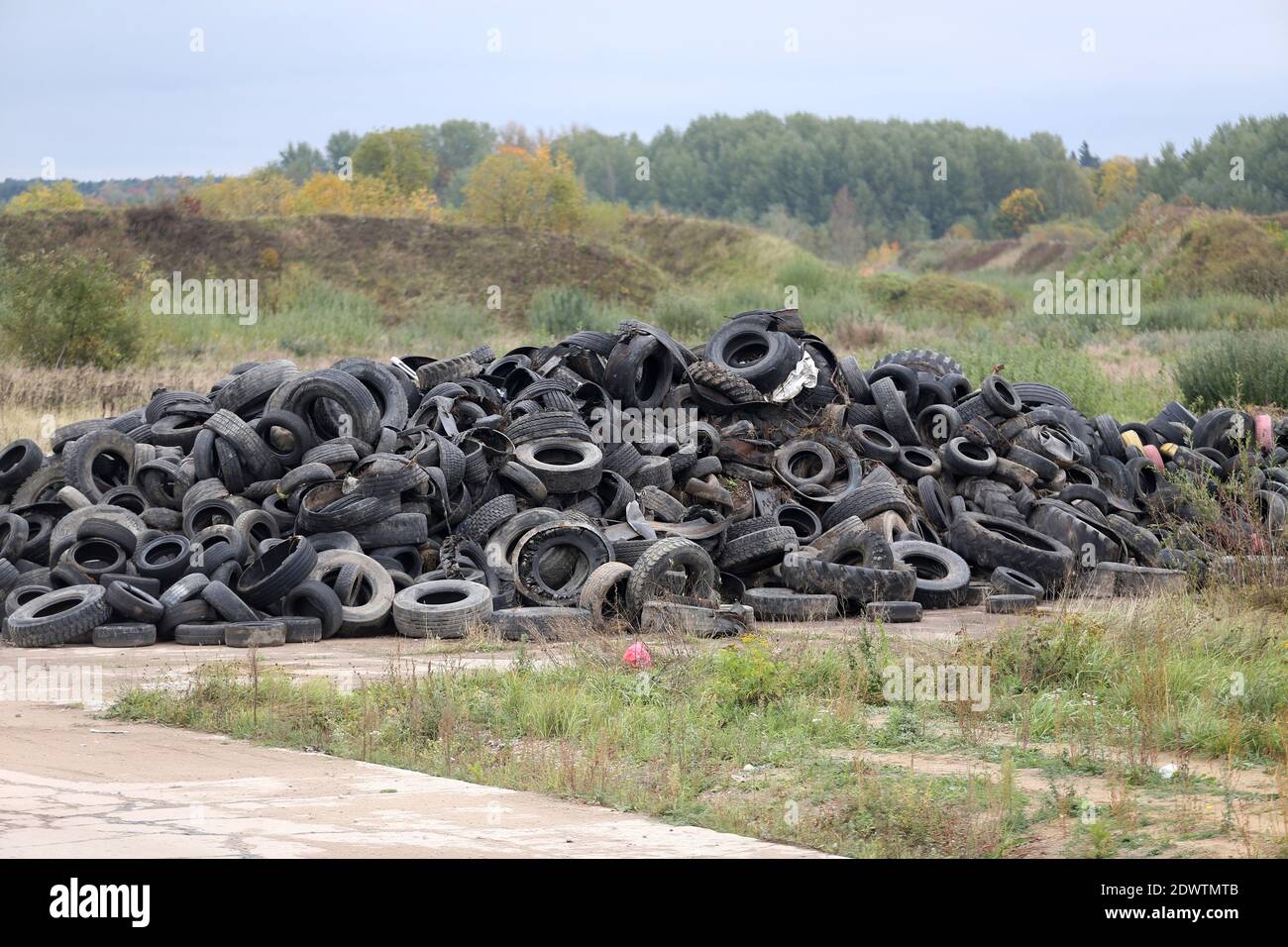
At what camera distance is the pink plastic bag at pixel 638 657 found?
1033 cm

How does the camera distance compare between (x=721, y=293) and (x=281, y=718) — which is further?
(x=721, y=293)

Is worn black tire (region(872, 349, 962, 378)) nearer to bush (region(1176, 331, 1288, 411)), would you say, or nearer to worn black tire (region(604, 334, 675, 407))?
worn black tire (region(604, 334, 675, 407))

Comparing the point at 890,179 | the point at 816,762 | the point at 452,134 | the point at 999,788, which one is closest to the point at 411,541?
the point at 816,762

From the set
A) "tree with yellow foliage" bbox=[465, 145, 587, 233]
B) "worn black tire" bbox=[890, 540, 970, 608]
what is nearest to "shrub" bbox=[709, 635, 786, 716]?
"worn black tire" bbox=[890, 540, 970, 608]

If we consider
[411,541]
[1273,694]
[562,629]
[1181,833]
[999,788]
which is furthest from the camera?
[411,541]

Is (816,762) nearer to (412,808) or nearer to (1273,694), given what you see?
(412,808)

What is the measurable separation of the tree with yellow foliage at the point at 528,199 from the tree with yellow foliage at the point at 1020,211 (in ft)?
185

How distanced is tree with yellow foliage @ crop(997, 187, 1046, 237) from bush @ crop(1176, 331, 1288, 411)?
3376 inches

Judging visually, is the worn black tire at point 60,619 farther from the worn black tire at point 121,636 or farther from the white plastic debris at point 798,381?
the white plastic debris at point 798,381

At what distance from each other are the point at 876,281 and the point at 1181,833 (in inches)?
1963

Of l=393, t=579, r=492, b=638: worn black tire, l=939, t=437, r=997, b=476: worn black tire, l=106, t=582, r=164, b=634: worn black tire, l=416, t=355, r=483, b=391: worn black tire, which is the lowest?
l=393, t=579, r=492, b=638: worn black tire

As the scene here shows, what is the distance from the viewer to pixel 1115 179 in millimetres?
120375

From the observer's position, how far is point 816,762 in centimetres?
783

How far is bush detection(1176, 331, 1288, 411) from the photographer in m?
24.2
